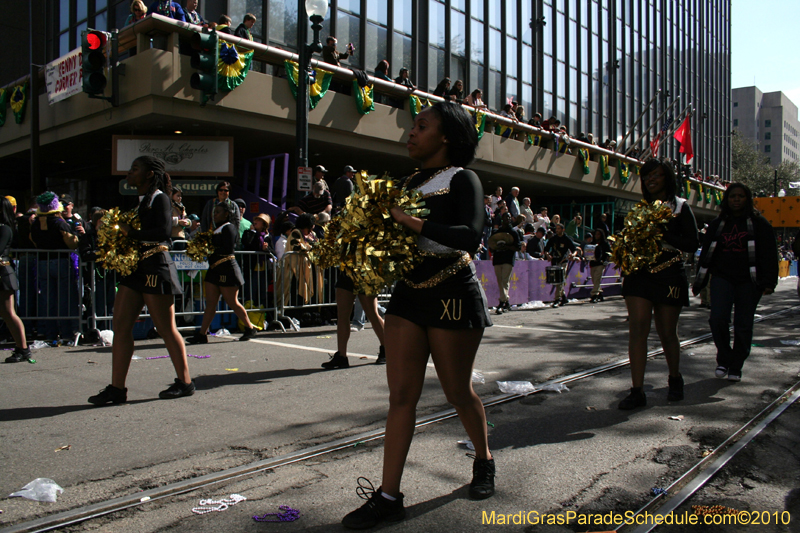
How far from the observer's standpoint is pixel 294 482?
342cm

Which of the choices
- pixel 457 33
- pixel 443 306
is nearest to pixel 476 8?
pixel 457 33

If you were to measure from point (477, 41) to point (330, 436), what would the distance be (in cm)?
2454

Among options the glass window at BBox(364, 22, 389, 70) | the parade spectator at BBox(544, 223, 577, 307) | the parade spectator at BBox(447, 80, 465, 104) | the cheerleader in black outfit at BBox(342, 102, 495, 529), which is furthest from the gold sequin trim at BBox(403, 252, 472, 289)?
the glass window at BBox(364, 22, 389, 70)

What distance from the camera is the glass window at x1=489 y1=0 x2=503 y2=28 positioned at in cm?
2695

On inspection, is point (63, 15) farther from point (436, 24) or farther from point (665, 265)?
point (665, 265)

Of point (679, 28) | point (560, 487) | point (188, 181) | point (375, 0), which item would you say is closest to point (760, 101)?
point (679, 28)

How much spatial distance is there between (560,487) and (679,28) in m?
50.0

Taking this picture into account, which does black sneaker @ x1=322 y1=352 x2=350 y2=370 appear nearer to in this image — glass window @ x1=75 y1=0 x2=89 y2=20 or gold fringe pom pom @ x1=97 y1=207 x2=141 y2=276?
gold fringe pom pom @ x1=97 y1=207 x2=141 y2=276

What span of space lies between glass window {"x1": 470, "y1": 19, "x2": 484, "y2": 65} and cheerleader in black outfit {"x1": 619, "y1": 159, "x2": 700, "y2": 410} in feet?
72.2

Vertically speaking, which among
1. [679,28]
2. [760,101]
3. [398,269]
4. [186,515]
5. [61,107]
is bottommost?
[186,515]

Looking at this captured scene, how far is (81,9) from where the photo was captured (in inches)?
803

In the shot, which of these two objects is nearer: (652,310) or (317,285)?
(652,310)

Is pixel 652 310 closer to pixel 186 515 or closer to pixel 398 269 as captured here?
pixel 398 269

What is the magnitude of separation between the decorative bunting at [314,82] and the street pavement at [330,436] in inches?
366
